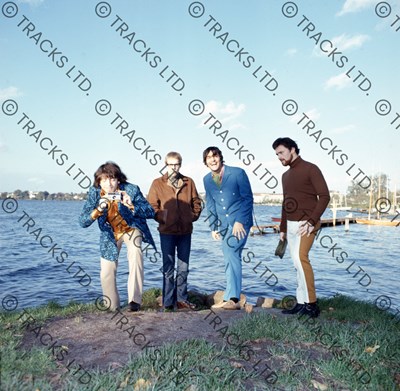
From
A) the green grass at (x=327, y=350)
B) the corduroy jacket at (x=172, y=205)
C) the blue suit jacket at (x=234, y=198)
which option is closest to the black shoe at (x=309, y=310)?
the green grass at (x=327, y=350)

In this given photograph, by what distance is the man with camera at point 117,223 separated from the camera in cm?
571

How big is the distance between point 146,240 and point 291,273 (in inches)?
517

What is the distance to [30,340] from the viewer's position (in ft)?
14.3

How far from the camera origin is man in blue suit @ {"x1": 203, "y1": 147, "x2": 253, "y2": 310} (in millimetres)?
6230

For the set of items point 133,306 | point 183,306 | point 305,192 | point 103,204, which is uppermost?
point 305,192

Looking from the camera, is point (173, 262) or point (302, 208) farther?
point (173, 262)

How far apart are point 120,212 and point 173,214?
878mm

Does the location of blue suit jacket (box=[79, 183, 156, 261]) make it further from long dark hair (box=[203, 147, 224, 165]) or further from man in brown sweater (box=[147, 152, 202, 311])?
long dark hair (box=[203, 147, 224, 165])

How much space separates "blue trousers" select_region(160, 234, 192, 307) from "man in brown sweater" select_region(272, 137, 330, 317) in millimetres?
1705

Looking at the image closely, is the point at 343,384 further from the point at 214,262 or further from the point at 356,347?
the point at 214,262

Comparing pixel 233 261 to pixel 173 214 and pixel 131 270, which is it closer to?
pixel 173 214

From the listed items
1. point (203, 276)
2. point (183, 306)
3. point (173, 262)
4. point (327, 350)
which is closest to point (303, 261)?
point (327, 350)

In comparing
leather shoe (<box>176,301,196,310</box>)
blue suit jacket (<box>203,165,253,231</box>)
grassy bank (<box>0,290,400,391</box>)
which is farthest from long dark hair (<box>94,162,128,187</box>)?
leather shoe (<box>176,301,196,310</box>)

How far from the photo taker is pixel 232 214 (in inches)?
248
